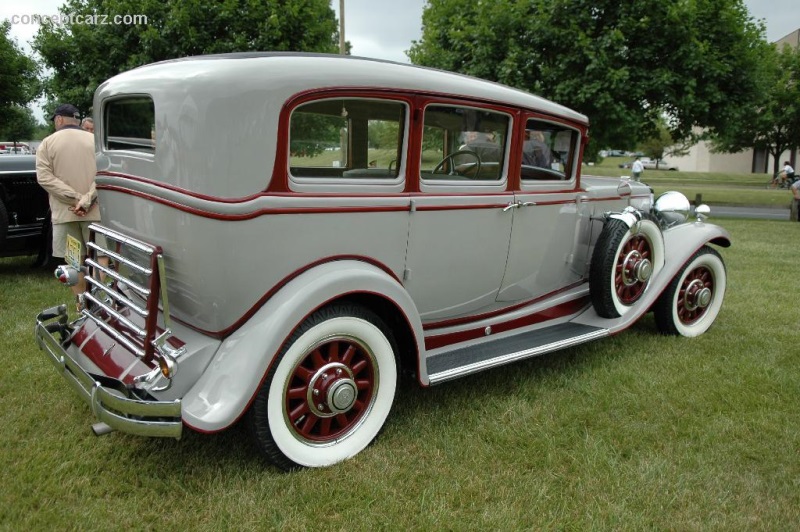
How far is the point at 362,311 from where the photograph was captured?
110 inches

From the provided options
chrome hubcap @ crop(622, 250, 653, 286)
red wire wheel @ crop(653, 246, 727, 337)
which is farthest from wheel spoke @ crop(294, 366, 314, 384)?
red wire wheel @ crop(653, 246, 727, 337)

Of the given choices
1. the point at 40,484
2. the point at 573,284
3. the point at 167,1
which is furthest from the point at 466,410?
the point at 167,1

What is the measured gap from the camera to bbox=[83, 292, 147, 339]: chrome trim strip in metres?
2.64

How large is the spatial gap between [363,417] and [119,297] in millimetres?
1330

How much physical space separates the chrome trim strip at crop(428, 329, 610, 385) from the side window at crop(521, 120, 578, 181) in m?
1.05

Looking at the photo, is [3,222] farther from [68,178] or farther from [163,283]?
[163,283]

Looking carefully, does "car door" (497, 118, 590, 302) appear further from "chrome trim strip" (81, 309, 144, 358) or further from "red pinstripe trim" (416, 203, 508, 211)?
"chrome trim strip" (81, 309, 144, 358)

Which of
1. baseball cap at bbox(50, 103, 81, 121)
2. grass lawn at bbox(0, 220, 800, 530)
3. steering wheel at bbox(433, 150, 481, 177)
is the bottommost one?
grass lawn at bbox(0, 220, 800, 530)

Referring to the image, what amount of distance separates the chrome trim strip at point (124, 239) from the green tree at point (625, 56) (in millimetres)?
10229

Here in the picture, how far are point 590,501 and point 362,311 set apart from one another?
1306 millimetres

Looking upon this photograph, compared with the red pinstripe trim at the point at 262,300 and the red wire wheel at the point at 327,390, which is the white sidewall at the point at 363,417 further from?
the red pinstripe trim at the point at 262,300

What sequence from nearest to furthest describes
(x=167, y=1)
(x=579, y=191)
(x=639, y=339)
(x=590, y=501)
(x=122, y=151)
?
(x=590, y=501) → (x=122, y=151) → (x=579, y=191) → (x=639, y=339) → (x=167, y=1)

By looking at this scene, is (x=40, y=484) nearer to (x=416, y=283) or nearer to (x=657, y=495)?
(x=416, y=283)

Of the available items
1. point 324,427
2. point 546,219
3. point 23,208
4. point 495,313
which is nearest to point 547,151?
point 546,219
